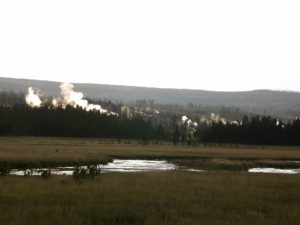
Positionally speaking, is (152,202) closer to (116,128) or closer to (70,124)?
(70,124)

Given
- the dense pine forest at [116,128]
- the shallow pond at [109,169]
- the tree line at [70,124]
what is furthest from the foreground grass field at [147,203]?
the tree line at [70,124]

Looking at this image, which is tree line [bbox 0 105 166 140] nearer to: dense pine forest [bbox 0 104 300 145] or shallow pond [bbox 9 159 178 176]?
dense pine forest [bbox 0 104 300 145]

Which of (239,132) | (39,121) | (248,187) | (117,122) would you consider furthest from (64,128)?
(248,187)

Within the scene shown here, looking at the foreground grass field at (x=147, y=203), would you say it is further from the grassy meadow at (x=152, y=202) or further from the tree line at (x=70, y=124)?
the tree line at (x=70, y=124)

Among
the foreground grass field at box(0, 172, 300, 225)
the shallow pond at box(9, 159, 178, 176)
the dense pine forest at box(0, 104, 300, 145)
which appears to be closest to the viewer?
the foreground grass field at box(0, 172, 300, 225)

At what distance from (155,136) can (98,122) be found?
20.3 m

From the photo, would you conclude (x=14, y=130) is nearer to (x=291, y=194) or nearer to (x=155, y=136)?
(x=155, y=136)

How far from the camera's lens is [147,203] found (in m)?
20.8

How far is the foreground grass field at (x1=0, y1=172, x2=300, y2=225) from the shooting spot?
16891 millimetres

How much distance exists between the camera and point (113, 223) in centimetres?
1598

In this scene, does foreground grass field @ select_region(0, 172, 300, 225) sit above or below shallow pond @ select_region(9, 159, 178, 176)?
above

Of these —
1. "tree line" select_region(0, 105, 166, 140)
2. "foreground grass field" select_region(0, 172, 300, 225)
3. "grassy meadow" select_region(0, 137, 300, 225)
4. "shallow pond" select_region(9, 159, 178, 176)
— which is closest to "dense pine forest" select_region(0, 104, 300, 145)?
"tree line" select_region(0, 105, 166, 140)

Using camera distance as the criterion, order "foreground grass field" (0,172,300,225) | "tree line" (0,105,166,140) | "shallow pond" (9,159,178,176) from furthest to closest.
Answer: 1. "tree line" (0,105,166,140)
2. "shallow pond" (9,159,178,176)
3. "foreground grass field" (0,172,300,225)

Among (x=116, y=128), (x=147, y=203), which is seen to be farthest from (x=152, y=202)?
(x=116, y=128)
